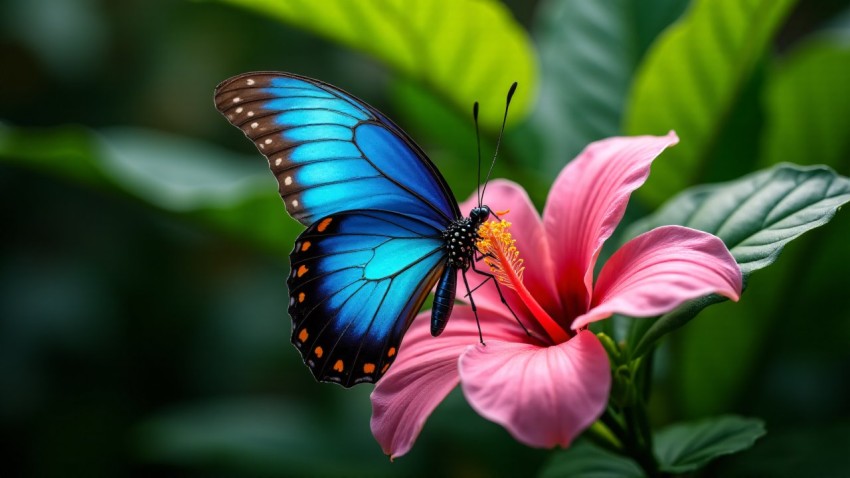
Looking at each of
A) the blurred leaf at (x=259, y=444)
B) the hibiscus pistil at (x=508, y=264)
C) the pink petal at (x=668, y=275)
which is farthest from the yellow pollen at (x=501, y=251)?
the blurred leaf at (x=259, y=444)

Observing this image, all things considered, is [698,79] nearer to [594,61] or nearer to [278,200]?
[594,61]

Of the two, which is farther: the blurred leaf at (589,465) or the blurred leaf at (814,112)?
the blurred leaf at (814,112)

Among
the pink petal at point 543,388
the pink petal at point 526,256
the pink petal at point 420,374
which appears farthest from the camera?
the pink petal at point 526,256

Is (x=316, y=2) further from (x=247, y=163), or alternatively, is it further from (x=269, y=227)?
(x=247, y=163)

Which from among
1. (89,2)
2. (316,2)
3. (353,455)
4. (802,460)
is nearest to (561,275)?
(802,460)

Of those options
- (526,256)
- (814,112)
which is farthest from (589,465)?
(814,112)

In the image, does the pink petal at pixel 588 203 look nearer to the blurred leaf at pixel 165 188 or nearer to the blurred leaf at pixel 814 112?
the blurred leaf at pixel 814 112
